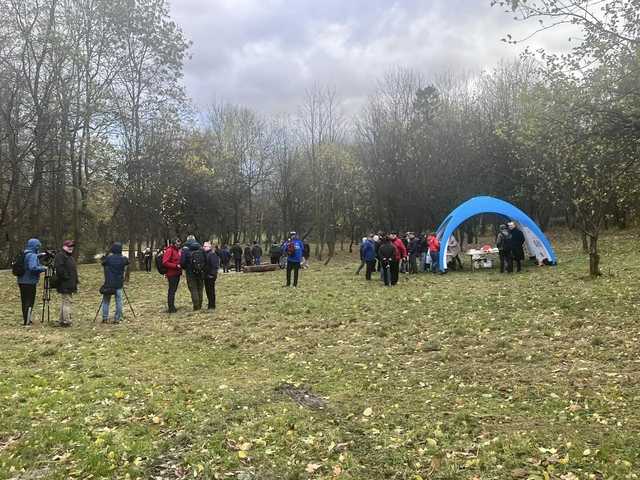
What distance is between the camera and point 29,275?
11.8 m

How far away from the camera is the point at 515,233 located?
722 inches

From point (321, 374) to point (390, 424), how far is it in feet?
7.16

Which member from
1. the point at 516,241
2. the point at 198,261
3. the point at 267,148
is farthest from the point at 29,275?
the point at 267,148

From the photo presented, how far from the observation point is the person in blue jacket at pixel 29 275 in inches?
459

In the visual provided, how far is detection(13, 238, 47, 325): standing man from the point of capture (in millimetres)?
11656

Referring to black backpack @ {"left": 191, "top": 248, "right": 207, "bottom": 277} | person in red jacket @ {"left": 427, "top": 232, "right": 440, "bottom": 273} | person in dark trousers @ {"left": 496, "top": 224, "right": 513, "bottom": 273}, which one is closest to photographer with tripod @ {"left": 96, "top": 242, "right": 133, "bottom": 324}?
black backpack @ {"left": 191, "top": 248, "right": 207, "bottom": 277}

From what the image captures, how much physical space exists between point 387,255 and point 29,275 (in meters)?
9.82

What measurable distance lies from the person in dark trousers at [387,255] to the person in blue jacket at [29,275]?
943cm

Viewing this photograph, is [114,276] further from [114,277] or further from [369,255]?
[369,255]

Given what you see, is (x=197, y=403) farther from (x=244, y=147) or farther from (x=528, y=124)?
(x=244, y=147)

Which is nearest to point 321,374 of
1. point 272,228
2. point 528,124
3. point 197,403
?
point 197,403

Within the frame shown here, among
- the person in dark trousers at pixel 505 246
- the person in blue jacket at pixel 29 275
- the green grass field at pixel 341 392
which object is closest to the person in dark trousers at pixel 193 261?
the green grass field at pixel 341 392

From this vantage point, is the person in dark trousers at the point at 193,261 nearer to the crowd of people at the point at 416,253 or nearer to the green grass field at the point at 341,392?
the green grass field at the point at 341,392

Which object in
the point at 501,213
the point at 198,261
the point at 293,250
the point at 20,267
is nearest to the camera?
the point at 20,267
